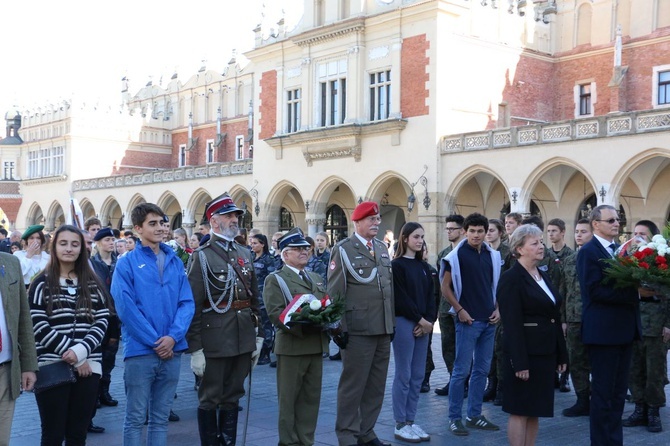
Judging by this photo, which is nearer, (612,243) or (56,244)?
(56,244)

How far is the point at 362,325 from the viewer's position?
639cm

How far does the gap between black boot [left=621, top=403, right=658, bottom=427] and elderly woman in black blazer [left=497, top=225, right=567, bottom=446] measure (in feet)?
7.01

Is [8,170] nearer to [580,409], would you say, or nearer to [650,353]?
[580,409]

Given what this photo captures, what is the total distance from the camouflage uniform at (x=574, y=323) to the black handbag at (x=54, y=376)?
517 centimetres

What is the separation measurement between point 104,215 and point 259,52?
1514 centimetres

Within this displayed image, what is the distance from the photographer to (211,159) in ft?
150

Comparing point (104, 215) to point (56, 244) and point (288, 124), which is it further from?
point (56, 244)

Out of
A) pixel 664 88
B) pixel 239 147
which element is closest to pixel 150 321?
pixel 664 88

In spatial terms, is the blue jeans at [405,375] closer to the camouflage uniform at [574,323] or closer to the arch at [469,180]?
the camouflage uniform at [574,323]

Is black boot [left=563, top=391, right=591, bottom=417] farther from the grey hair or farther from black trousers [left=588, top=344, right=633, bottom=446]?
the grey hair

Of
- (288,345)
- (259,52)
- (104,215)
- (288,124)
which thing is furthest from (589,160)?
(104,215)

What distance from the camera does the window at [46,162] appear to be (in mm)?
45541

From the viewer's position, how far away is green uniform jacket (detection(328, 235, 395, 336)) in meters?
6.42

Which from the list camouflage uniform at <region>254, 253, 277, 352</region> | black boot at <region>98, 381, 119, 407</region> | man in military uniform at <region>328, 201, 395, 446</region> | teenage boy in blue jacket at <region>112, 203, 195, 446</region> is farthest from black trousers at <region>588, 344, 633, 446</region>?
camouflage uniform at <region>254, 253, 277, 352</region>
